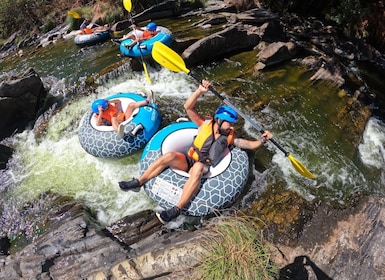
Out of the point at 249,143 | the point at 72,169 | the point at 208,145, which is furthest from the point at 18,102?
the point at 249,143

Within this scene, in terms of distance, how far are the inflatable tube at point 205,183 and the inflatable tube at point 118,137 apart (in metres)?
0.52

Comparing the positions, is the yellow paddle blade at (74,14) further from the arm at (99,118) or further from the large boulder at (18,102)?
A: the arm at (99,118)

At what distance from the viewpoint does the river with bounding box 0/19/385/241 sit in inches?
169

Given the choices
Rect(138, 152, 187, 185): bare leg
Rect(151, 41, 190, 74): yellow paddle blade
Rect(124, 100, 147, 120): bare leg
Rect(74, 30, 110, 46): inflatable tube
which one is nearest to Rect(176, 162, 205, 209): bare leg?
Rect(138, 152, 187, 185): bare leg

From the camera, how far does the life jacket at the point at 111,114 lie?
469 cm

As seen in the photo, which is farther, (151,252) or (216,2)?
(216,2)

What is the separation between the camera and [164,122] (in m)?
5.18

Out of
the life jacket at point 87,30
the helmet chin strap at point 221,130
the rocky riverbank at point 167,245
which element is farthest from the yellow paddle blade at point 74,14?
the helmet chin strap at point 221,130

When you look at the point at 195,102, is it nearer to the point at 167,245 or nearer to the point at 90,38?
the point at 167,245

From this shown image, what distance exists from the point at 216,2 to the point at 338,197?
23.3 feet

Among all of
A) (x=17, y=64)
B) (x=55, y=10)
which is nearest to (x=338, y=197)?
(x=17, y=64)

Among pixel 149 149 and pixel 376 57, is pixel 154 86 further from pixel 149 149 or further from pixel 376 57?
pixel 376 57

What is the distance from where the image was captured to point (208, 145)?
3803 millimetres

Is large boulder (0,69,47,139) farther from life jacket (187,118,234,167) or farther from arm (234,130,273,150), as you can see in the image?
arm (234,130,273,150)
